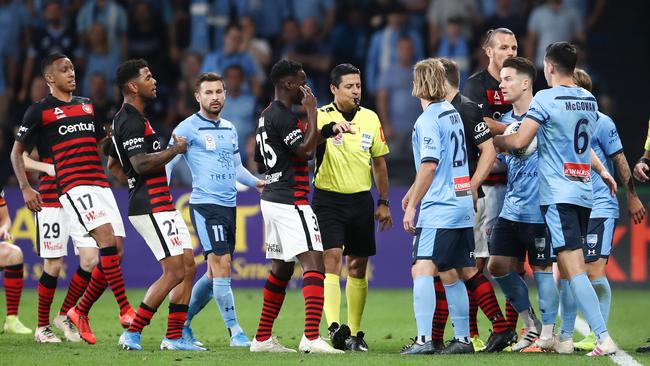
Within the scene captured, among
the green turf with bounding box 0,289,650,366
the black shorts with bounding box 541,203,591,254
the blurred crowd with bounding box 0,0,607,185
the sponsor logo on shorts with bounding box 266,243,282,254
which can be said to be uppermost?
the blurred crowd with bounding box 0,0,607,185

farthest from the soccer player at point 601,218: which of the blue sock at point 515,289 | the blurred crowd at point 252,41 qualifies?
the blurred crowd at point 252,41

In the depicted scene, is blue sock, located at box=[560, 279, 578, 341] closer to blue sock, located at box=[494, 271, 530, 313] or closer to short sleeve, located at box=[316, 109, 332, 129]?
blue sock, located at box=[494, 271, 530, 313]

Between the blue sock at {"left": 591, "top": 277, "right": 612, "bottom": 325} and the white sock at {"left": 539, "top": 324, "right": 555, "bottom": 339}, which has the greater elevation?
the blue sock at {"left": 591, "top": 277, "right": 612, "bottom": 325}

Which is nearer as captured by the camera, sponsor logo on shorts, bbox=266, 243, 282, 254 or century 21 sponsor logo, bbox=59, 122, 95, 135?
sponsor logo on shorts, bbox=266, 243, 282, 254

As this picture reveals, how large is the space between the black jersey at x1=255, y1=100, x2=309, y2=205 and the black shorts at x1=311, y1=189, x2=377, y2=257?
56cm

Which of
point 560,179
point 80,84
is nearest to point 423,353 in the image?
point 560,179

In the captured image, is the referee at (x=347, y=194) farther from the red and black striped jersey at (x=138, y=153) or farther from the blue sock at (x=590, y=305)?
the blue sock at (x=590, y=305)

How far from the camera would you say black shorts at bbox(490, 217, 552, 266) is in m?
9.98

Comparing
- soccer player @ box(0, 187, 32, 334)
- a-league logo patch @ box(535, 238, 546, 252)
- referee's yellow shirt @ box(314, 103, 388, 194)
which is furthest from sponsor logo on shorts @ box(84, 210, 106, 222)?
a-league logo patch @ box(535, 238, 546, 252)

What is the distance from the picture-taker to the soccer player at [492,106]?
1061 centimetres

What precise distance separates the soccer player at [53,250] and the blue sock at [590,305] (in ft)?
14.8

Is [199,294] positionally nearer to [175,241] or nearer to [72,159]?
[175,241]

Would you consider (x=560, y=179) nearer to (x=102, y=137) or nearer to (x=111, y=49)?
(x=102, y=137)

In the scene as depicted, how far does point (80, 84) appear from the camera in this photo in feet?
64.5
